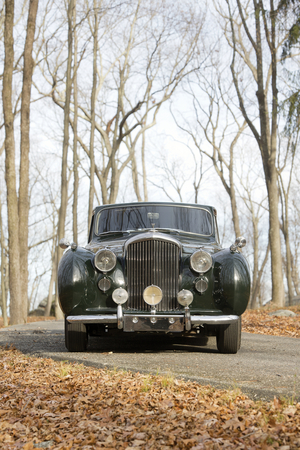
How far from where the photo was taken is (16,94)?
22453mm

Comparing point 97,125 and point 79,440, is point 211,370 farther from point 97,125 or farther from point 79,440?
point 97,125

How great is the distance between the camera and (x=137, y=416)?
123 inches

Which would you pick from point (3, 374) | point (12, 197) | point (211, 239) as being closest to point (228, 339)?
point (211, 239)

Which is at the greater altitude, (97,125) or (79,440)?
(97,125)

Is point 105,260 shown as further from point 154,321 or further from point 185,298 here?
point 185,298

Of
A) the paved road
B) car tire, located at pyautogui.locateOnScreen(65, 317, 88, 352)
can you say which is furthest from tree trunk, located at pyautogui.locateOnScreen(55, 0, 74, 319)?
car tire, located at pyautogui.locateOnScreen(65, 317, 88, 352)

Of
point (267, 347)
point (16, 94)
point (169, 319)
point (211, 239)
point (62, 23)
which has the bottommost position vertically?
point (267, 347)

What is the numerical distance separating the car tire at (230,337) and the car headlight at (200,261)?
771 millimetres

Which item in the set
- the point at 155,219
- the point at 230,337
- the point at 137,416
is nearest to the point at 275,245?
the point at 155,219

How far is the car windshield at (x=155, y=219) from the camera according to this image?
6762mm

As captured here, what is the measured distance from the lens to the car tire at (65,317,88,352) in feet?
18.3

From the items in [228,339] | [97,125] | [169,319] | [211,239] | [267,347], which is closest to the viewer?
[169,319]

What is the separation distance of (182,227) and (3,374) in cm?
328

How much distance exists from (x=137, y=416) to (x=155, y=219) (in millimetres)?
3907
